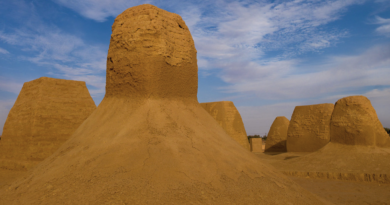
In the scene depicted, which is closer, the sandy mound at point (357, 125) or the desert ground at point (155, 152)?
the desert ground at point (155, 152)

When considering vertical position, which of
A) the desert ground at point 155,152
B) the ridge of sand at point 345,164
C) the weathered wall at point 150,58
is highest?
the weathered wall at point 150,58

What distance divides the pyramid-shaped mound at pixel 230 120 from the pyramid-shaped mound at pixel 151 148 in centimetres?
991

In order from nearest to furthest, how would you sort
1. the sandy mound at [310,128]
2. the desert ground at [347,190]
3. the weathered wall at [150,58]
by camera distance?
the weathered wall at [150,58]
the desert ground at [347,190]
the sandy mound at [310,128]

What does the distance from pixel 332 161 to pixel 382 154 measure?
1627mm

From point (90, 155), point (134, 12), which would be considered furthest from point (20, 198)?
point (134, 12)

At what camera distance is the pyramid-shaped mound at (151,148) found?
3.14 meters

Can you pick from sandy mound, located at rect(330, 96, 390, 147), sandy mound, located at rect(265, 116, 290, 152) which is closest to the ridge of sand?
sandy mound, located at rect(330, 96, 390, 147)

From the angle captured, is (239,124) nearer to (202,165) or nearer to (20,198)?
(202,165)

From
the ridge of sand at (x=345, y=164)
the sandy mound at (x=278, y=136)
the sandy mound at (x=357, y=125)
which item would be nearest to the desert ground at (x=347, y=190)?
the ridge of sand at (x=345, y=164)

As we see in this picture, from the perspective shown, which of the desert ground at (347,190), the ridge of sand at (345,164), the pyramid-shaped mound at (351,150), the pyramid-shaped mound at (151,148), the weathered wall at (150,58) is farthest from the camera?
the pyramid-shaped mound at (351,150)

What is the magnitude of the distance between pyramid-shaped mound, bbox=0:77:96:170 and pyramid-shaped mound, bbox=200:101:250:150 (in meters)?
7.12

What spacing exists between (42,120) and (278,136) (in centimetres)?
1628

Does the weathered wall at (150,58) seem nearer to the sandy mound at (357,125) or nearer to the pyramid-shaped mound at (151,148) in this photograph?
the pyramid-shaped mound at (151,148)

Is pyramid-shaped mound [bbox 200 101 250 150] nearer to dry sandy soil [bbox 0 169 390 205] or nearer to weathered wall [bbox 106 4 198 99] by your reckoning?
dry sandy soil [bbox 0 169 390 205]
